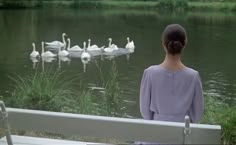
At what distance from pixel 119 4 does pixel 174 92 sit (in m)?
45.3

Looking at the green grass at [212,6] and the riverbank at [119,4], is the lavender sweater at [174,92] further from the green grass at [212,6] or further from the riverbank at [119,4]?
the riverbank at [119,4]

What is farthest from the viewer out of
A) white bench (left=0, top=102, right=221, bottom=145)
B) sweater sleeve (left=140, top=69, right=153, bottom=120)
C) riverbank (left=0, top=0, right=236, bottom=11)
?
riverbank (left=0, top=0, right=236, bottom=11)

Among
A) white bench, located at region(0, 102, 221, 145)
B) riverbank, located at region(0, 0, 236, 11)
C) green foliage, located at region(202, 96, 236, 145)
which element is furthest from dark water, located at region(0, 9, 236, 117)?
white bench, located at region(0, 102, 221, 145)

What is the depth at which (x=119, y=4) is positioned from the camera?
47438mm

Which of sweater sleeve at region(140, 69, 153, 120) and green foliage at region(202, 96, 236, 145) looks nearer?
sweater sleeve at region(140, 69, 153, 120)

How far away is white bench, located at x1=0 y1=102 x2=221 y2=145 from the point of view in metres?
2.41

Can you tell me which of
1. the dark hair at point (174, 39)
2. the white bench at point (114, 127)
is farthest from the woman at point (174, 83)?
the white bench at point (114, 127)

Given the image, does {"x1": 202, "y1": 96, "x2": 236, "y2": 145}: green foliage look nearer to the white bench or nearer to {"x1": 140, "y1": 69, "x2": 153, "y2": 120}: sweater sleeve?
{"x1": 140, "y1": 69, "x2": 153, "y2": 120}: sweater sleeve

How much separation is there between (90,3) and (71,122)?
1780 inches

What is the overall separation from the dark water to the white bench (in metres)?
5.24

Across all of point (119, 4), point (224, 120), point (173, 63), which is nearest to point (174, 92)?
point (173, 63)

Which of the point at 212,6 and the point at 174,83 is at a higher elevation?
the point at 174,83

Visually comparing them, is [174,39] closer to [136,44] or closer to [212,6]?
[136,44]

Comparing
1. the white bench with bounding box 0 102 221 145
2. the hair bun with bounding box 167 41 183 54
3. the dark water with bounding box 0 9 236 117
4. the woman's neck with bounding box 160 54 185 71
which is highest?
the hair bun with bounding box 167 41 183 54
